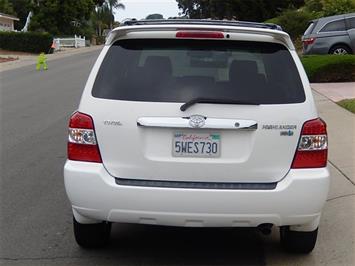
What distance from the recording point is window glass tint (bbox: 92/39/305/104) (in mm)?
4297

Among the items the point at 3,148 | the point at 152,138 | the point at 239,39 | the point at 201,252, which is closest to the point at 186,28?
the point at 239,39

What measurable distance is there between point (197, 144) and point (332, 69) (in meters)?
13.7

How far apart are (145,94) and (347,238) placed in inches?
91.2

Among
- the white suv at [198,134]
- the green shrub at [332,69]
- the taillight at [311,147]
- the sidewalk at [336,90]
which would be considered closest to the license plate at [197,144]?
the white suv at [198,134]

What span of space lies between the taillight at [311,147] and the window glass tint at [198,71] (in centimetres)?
22

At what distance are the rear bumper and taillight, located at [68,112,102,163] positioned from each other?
0.06 metres

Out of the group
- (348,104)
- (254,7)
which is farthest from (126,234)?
(254,7)

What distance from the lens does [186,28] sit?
432cm

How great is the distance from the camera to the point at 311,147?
169 inches

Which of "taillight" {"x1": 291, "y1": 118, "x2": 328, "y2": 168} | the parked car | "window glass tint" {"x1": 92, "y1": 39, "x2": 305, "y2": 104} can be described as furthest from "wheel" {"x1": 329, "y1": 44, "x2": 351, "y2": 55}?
"taillight" {"x1": 291, "y1": 118, "x2": 328, "y2": 168}

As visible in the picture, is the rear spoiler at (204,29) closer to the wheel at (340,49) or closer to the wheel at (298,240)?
the wheel at (298,240)

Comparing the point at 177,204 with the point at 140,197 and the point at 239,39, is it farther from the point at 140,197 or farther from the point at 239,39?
the point at 239,39

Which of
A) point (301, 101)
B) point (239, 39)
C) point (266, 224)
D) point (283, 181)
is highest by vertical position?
point (239, 39)

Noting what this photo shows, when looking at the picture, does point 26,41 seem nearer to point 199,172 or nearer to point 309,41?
point 309,41
